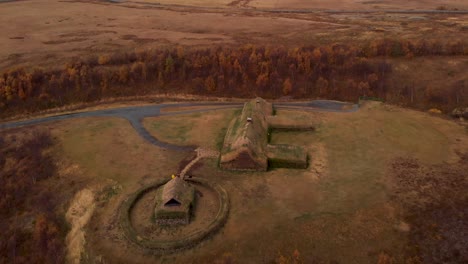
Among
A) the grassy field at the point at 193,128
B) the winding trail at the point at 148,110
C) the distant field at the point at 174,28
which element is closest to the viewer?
the grassy field at the point at 193,128

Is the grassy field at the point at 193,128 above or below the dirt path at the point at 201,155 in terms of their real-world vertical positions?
above

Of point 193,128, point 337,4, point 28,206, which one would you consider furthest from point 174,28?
point 28,206

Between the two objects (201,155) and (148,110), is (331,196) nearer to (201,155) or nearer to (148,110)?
(201,155)

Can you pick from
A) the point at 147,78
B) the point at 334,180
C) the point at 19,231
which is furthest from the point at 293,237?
the point at 147,78

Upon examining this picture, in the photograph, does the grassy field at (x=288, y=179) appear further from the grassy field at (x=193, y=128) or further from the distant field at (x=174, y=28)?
the distant field at (x=174, y=28)

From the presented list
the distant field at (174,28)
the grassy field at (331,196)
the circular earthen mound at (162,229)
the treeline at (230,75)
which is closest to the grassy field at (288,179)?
the grassy field at (331,196)

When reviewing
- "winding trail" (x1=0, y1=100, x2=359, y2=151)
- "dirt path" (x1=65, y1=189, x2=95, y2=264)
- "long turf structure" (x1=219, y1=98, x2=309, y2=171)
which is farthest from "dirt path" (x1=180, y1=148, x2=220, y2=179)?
"winding trail" (x1=0, y1=100, x2=359, y2=151)

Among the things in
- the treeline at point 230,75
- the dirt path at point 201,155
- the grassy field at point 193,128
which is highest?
the treeline at point 230,75
